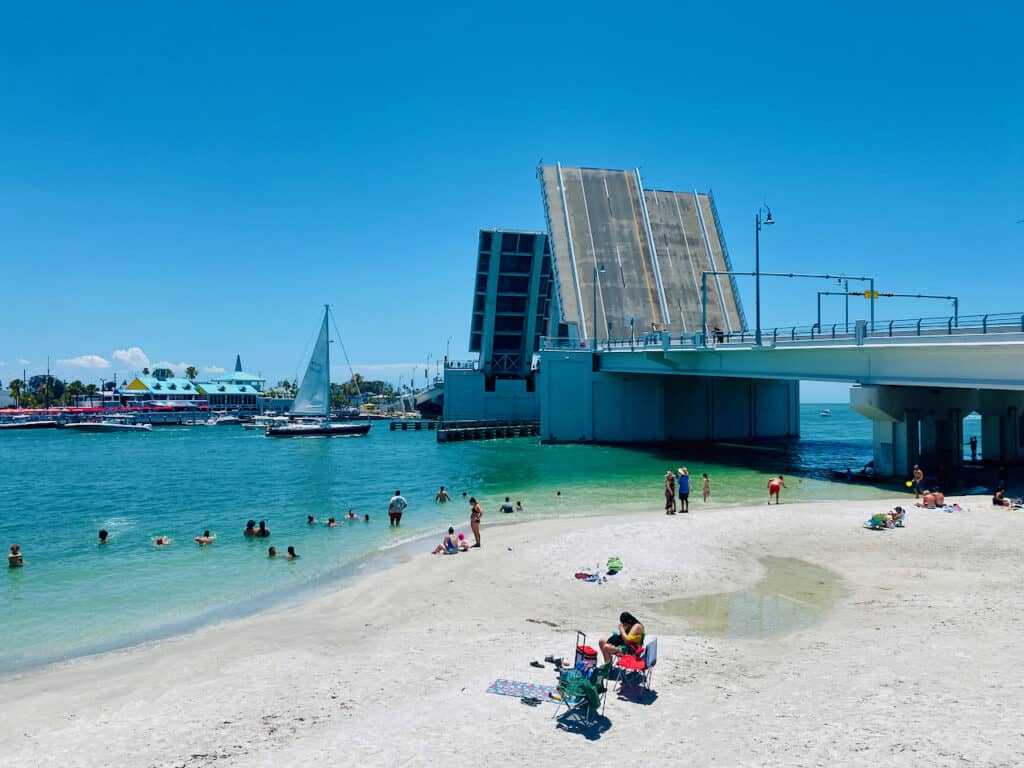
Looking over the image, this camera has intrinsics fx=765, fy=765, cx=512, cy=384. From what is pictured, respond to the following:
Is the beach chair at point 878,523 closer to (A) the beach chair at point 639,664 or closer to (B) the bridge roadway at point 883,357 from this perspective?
(B) the bridge roadway at point 883,357

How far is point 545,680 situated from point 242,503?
24.0 meters

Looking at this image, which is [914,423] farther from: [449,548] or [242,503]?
[242,503]

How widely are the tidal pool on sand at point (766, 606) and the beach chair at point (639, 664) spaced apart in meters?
2.80

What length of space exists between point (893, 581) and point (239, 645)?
36.8ft

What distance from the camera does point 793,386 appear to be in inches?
2361

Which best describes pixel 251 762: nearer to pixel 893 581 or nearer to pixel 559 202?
pixel 893 581

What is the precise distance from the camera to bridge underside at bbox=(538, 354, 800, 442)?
52719mm

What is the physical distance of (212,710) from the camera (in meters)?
8.48

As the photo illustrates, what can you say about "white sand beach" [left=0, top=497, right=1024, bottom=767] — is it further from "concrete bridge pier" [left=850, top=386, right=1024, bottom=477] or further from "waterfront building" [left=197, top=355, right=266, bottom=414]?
"waterfront building" [left=197, top=355, right=266, bottom=414]

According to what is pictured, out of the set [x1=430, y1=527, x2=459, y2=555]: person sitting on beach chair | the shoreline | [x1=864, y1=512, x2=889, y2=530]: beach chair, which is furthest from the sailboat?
[x1=864, y1=512, x2=889, y2=530]: beach chair

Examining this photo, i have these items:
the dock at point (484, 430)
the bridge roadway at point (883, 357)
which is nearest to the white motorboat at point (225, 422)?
the dock at point (484, 430)

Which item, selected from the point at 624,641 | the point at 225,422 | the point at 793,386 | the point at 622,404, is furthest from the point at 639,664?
the point at 225,422

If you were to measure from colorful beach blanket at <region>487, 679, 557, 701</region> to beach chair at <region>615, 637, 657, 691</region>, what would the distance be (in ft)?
2.52

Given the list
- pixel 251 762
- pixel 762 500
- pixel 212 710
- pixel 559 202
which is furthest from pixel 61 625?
pixel 559 202
